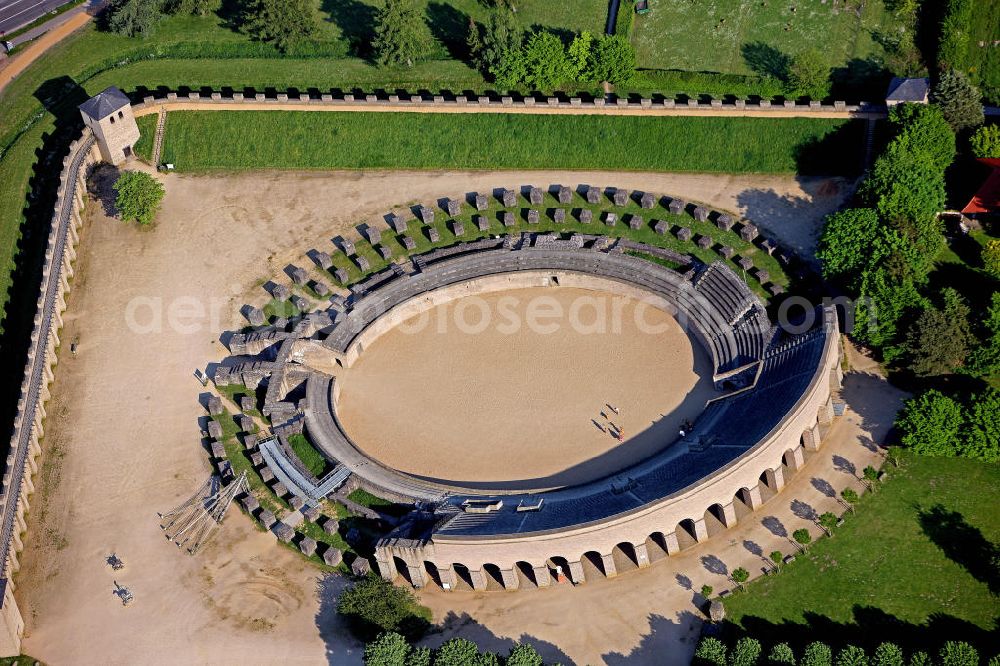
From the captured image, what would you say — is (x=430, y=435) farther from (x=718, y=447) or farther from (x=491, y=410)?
(x=718, y=447)

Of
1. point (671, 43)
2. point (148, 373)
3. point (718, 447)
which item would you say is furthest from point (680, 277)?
point (148, 373)

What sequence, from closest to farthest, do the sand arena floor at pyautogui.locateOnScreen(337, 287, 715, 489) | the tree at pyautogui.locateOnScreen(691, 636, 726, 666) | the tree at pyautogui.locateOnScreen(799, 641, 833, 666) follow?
the tree at pyautogui.locateOnScreen(799, 641, 833, 666) < the tree at pyautogui.locateOnScreen(691, 636, 726, 666) < the sand arena floor at pyautogui.locateOnScreen(337, 287, 715, 489)

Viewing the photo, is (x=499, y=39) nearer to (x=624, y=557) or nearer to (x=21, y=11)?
(x=624, y=557)

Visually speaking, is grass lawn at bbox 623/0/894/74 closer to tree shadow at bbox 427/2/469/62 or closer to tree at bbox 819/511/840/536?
tree shadow at bbox 427/2/469/62

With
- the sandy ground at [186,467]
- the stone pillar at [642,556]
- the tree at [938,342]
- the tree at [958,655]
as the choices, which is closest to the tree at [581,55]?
the sandy ground at [186,467]

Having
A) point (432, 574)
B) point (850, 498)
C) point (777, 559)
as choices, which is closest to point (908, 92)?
point (850, 498)

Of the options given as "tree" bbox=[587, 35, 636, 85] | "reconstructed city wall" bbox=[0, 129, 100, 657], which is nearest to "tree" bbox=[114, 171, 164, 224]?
"reconstructed city wall" bbox=[0, 129, 100, 657]
